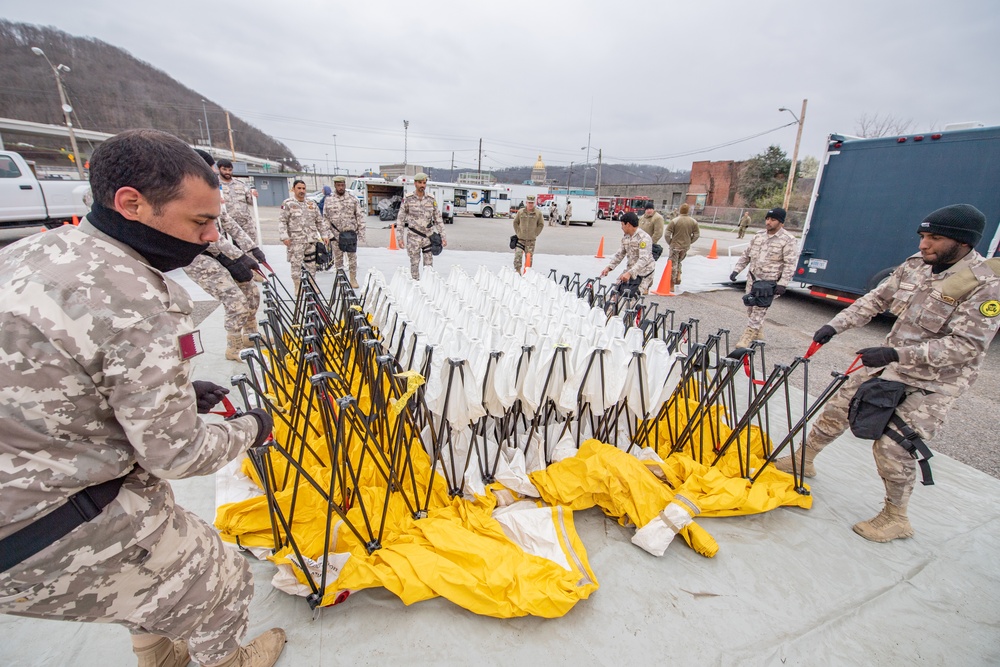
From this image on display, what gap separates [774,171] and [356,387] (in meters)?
41.9

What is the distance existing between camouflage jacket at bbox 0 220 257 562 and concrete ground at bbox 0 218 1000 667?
111 cm

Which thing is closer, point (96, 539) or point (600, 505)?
point (96, 539)

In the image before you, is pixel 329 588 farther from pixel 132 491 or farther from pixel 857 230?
pixel 857 230

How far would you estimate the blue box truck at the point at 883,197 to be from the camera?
19.4ft

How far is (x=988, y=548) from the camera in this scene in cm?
250

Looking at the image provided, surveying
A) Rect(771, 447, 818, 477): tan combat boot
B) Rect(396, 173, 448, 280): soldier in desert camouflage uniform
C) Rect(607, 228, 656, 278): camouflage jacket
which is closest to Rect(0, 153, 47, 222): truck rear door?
Rect(396, 173, 448, 280): soldier in desert camouflage uniform

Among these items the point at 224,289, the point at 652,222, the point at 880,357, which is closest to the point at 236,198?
the point at 224,289

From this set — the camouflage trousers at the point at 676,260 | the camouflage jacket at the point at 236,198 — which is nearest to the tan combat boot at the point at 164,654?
the camouflage jacket at the point at 236,198

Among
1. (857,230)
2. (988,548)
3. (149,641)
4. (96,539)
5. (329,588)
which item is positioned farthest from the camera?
(857,230)

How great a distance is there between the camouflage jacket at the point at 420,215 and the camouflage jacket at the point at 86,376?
6.78 meters

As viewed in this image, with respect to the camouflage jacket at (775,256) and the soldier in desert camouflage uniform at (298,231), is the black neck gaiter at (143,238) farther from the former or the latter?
the camouflage jacket at (775,256)

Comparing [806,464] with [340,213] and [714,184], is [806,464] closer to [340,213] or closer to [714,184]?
[340,213]

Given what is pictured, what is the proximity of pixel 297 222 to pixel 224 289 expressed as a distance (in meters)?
2.74

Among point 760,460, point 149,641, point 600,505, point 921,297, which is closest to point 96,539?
point 149,641
